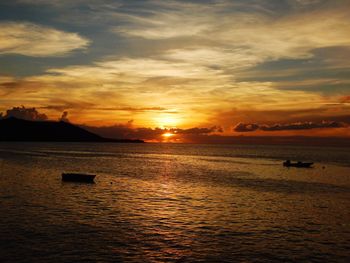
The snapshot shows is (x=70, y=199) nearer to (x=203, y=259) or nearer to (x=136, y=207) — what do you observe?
(x=136, y=207)

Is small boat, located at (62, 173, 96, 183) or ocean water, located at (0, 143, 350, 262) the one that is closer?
ocean water, located at (0, 143, 350, 262)

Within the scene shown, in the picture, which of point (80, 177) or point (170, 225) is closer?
point (170, 225)

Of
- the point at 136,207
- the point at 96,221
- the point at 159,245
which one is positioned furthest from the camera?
the point at 136,207

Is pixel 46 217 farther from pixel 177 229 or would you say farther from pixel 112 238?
pixel 177 229

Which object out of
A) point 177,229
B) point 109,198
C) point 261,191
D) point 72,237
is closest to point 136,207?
point 109,198

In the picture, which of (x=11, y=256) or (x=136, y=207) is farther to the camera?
(x=136, y=207)

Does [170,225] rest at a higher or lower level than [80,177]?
lower

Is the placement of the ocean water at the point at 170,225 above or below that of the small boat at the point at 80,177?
below

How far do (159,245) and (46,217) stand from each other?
15.8 metres

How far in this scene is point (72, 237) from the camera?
32938 millimetres

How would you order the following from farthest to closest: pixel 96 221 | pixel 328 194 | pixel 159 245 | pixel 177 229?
1. pixel 328 194
2. pixel 96 221
3. pixel 177 229
4. pixel 159 245

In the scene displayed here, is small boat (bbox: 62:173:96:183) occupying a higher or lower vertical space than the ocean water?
higher

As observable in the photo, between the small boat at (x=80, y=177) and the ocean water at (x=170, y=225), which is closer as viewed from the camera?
the ocean water at (x=170, y=225)

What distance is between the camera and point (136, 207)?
48.9 m
